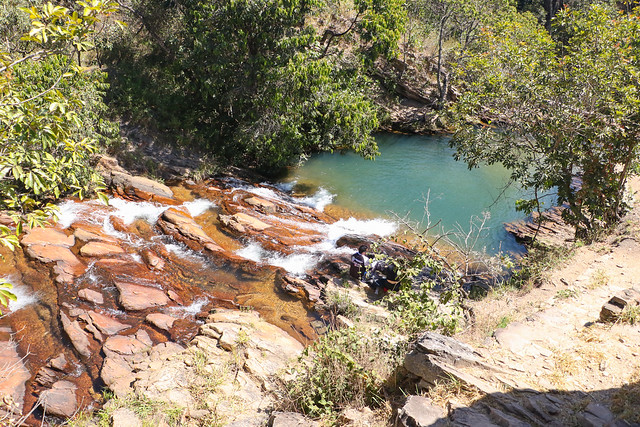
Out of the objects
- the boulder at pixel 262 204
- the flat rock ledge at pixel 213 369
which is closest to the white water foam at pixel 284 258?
the boulder at pixel 262 204

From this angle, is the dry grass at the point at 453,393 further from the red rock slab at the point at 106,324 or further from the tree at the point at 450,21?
the tree at the point at 450,21

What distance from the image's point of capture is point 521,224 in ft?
44.1

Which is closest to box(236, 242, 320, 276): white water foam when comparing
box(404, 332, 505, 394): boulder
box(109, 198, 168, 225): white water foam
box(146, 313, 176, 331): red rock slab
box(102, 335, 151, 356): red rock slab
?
box(146, 313, 176, 331): red rock slab

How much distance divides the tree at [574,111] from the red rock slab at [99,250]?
29.4 feet

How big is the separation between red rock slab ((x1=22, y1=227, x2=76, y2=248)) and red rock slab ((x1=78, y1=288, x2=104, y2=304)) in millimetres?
1961

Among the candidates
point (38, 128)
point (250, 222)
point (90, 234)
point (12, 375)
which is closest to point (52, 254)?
point (90, 234)

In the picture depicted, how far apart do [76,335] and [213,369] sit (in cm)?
282

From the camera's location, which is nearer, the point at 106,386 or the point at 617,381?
the point at 617,381

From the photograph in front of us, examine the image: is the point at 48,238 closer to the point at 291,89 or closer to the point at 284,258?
the point at 284,258

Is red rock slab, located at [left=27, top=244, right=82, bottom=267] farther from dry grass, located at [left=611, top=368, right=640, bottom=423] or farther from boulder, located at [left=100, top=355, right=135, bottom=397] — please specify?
dry grass, located at [left=611, top=368, right=640, bottom=423]

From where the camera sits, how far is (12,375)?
610 cm

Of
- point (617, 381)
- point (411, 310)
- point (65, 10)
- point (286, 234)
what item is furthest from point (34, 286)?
point (617, 381)

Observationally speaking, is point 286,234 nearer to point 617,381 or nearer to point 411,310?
point 411,310

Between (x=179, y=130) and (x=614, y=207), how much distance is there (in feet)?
47.8
